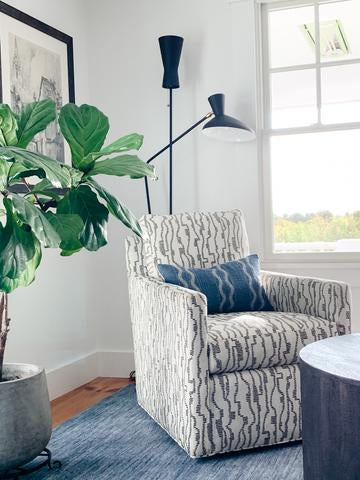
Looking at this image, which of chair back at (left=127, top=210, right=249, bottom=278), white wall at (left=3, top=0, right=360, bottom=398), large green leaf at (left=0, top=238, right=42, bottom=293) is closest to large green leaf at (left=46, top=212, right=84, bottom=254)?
large green leaf at (left=0, top=238, right=42, bottom=293)

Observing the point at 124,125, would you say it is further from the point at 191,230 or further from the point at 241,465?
the point at 241,465

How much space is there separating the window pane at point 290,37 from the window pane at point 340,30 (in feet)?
0.24

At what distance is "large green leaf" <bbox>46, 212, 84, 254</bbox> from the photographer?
1.99 m

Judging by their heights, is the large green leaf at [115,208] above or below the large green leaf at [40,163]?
below

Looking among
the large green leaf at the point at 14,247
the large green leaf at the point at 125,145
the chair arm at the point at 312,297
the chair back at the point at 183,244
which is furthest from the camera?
the chair back at the point at 183,244

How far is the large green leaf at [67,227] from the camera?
199cm

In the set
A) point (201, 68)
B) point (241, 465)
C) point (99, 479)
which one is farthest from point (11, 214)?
point (201, 68)

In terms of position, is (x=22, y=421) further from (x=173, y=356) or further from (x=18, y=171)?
(x=18, y=171)

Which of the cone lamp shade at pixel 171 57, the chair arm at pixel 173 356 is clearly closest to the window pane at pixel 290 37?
the cone lamp shade at pixel 171 57

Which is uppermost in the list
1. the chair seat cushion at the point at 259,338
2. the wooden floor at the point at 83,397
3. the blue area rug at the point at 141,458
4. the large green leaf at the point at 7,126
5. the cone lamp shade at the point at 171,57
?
the cone lamp shade at the point at 171,57

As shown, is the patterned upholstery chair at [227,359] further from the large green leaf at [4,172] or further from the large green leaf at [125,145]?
the large green leaf at [4,172]

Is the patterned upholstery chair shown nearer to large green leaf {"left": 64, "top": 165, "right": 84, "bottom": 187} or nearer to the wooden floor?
the wooden floor

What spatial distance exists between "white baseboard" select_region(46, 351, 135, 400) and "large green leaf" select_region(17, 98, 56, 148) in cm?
162

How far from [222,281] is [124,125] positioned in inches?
57.8
